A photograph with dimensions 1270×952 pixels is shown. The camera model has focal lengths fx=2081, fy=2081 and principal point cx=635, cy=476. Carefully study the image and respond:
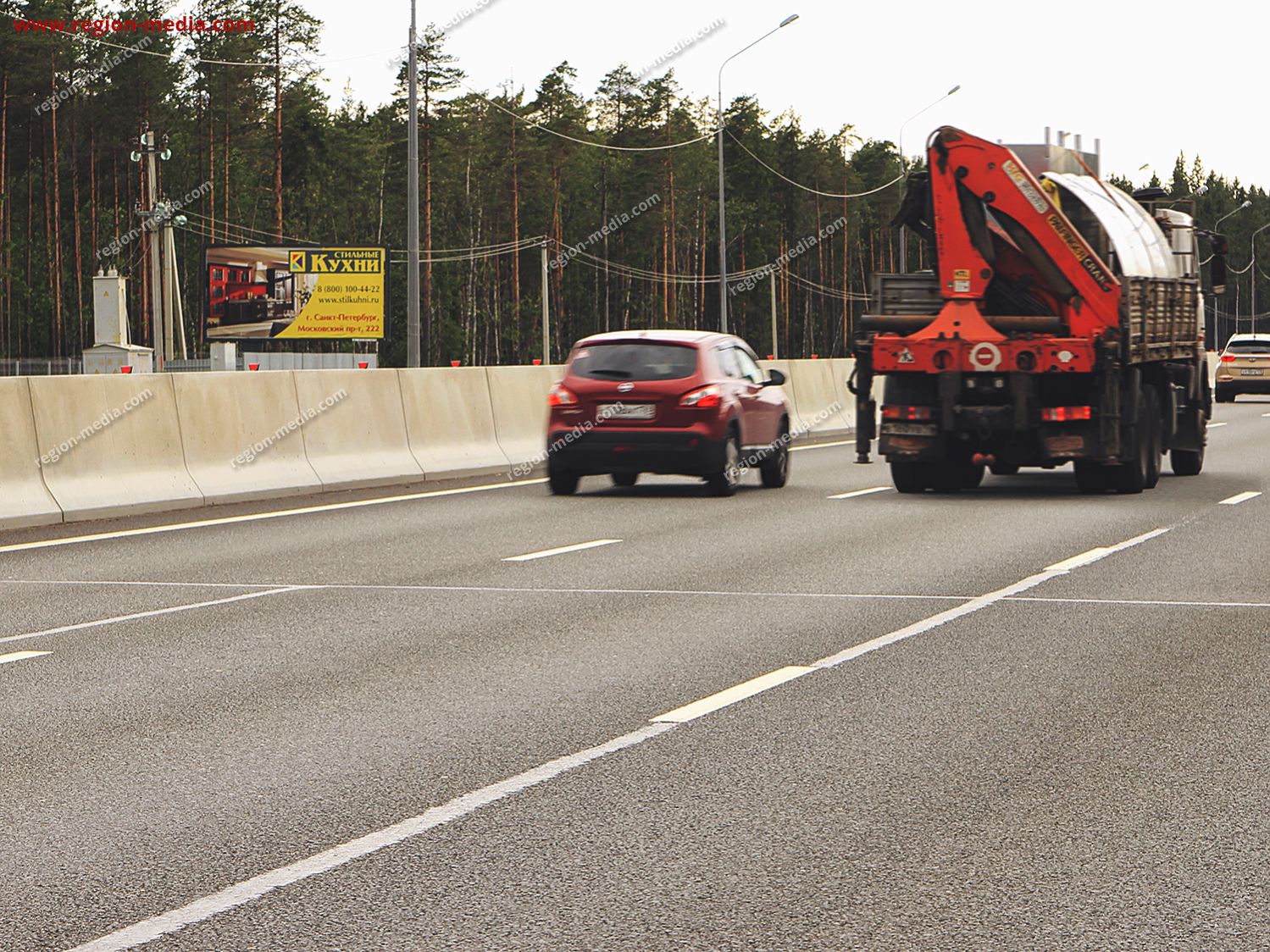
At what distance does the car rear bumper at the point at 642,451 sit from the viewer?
1884 cm

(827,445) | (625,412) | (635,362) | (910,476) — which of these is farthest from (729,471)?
(827,445)

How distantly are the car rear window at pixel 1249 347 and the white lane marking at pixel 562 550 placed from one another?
37.5 meters

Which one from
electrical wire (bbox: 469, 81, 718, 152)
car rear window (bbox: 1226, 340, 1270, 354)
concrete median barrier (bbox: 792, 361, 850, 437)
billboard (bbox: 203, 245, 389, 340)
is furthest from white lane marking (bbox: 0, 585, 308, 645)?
electrical wire (bbox: 469, 81, 718, 152)

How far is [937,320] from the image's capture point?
19.6 m

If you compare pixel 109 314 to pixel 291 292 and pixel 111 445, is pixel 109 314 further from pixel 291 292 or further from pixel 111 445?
pixel 111 445

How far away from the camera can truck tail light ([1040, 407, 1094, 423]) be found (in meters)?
19.0

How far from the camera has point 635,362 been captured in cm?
1912

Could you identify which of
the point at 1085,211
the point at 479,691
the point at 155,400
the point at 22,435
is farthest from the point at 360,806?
the point at 1085,211

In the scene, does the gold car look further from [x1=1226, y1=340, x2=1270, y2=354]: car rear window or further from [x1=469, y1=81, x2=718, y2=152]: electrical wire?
[x1=469, y1=81, x2=718, y2=152]: electrical wire

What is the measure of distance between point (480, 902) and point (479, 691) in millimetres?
3242

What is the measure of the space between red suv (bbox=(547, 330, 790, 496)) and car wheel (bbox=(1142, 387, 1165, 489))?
12.9 ft

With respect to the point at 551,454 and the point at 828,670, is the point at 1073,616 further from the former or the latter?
the point at 551,454

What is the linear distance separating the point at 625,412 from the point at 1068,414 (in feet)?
13.3

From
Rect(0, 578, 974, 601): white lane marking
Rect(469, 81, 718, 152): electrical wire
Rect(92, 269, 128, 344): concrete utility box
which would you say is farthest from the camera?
Rect(469, 81, 718, 152): electrical wire
